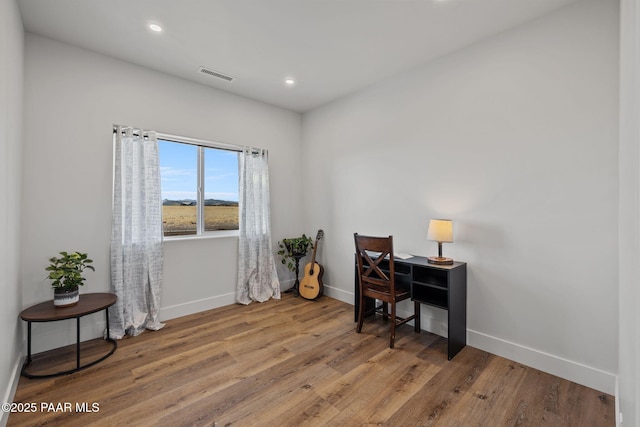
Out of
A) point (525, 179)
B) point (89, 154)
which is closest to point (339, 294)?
point (525, 179)

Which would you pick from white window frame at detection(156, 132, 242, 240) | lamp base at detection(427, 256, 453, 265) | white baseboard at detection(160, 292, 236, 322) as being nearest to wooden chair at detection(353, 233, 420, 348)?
lamp base at detection(427, 256, 453, 265)

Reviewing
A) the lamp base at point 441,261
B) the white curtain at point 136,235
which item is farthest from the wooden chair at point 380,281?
the white curtain at point 136,235

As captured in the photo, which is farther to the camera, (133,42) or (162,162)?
(162,162)

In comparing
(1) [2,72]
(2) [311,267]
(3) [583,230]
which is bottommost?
(2) [311,267]

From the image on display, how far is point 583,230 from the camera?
2084 mm

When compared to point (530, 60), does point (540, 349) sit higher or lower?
lower

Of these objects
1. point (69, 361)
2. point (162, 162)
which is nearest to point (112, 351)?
point (69, 361)

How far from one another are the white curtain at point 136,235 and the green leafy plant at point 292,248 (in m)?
1.64

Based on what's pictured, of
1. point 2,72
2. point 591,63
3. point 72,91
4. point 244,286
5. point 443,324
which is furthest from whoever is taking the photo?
point 244,286

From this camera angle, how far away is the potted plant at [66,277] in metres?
2.31

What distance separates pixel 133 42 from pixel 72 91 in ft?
2.43

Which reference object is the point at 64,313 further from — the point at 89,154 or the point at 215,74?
the point at 215,74

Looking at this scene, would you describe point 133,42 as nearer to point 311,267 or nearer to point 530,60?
point 311,267

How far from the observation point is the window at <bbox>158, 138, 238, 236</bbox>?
3354mm
